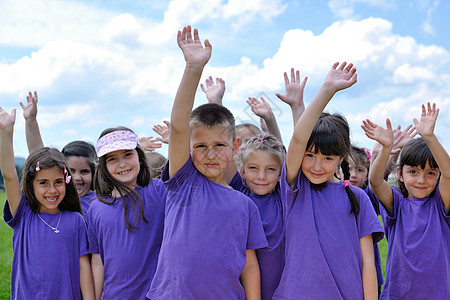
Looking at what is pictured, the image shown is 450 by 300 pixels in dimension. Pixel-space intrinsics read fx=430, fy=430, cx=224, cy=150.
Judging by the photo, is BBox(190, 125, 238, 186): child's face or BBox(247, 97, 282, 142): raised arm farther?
BBox(247, 97, 282, 142): raised arm

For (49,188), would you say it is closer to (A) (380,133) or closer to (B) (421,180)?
(A) (380,133)

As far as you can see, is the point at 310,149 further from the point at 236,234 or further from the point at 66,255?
the point at 66,255

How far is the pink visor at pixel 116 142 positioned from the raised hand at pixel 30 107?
4.78 ft

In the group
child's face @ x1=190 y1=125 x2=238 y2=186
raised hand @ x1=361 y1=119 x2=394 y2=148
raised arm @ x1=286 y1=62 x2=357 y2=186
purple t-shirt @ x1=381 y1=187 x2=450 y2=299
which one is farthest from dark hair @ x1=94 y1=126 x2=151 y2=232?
purple t-shirt @ x1=381 y1=187 x2=450 y2=299

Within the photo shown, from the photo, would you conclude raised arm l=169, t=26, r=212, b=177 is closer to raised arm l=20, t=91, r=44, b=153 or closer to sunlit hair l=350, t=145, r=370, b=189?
raised arm l=20, t=91, r=44, b=153

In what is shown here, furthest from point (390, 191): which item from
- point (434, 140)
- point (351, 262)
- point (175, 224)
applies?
point (175, 224)

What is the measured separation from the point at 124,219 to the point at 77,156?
1.53 meters

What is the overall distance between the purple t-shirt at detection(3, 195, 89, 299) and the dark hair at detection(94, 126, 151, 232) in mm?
489

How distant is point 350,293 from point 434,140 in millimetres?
1567

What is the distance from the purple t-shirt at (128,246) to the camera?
3.22m

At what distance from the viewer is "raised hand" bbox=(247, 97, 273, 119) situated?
4227 mm

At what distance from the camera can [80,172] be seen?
14.9ft

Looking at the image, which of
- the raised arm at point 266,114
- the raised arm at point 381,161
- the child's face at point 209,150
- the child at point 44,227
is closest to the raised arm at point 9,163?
the child at point 44,227

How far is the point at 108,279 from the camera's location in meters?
3.30
